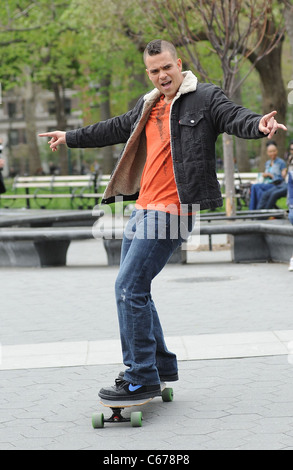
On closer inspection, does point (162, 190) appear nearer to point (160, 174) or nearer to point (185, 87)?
point (160, 174)

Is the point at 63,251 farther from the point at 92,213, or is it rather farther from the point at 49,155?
the point at 49,155

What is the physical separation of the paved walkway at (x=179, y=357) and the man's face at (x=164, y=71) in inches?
68.6

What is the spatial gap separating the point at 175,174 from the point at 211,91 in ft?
1.63

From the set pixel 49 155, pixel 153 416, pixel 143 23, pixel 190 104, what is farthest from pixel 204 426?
pixel 49 155

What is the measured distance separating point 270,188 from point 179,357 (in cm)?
1152

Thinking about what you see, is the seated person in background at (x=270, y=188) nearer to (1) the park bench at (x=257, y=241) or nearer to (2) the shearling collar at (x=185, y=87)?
(1) the park bench at (x=257, y=241)

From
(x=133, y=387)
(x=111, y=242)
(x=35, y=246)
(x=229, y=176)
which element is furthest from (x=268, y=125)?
(x=229, y=176)

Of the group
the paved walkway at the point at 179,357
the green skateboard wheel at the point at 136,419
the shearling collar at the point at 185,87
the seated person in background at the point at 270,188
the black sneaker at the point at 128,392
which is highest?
the shearling collar at the point at 185,87

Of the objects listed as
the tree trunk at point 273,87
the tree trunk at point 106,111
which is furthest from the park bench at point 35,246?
the tree trunk at point 106,111

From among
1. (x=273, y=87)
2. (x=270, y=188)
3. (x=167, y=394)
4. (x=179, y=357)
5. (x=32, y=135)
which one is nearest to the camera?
(x=167, y=394)

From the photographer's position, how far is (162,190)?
16.0 ft

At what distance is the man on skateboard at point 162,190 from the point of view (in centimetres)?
477
